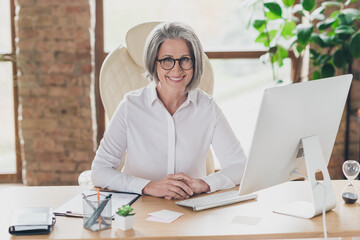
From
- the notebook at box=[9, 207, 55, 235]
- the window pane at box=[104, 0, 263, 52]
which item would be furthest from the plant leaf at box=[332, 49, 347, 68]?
the notebook at box=[9, 207, 55, 235]

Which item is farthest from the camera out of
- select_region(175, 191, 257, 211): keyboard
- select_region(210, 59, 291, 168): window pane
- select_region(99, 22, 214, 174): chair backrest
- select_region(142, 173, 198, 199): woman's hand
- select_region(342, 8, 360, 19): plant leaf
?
select_region(210, 59, 291, 168): window pane

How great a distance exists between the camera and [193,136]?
204 centimetres

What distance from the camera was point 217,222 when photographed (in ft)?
4.77

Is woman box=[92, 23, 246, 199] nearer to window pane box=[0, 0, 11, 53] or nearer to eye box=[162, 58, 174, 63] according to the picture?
eye box=[162, 58, 174, 63]

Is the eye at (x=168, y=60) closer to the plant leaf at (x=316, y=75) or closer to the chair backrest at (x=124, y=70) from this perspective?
the chair backrest at (x=124, y=70)

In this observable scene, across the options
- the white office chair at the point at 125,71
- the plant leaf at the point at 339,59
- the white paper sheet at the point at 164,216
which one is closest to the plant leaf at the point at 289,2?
the plant leaf at the point at 339,59

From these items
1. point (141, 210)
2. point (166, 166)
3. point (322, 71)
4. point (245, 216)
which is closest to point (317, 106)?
point (245, 216)

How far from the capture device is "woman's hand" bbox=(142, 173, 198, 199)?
1.69 meters

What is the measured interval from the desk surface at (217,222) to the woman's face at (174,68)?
0.51m

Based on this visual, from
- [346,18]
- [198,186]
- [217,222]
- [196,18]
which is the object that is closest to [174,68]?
[198,186]

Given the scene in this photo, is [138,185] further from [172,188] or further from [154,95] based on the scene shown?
[154,95]

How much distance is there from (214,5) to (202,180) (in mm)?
2259

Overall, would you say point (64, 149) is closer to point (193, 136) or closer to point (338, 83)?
point (193, 136)

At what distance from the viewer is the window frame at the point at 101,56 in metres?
3.59
